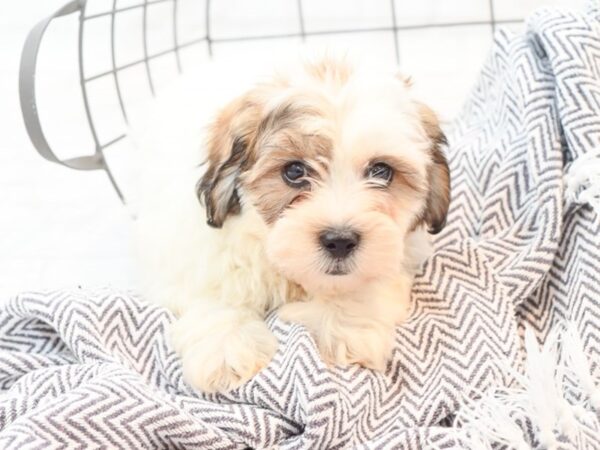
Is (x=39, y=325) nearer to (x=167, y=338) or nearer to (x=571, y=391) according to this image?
(x=167, y=338)

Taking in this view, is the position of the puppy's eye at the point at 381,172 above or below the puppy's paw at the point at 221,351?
above

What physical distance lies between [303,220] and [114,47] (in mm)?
1402

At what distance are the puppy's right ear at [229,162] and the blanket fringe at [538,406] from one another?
66cm

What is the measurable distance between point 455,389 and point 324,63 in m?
0.78

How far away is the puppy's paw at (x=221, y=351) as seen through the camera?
171 centimetres

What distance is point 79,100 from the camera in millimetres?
2875

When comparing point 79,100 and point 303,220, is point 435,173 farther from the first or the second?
point 79,100

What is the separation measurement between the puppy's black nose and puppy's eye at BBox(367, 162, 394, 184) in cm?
17

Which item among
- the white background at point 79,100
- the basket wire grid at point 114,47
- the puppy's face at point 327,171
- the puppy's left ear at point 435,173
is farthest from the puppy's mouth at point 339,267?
the basket wire grid at point 114,47

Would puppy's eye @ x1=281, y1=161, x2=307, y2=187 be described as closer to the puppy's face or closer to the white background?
the puppy's face

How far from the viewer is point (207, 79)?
222 centimetres

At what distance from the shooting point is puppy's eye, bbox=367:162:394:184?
170 centimetres

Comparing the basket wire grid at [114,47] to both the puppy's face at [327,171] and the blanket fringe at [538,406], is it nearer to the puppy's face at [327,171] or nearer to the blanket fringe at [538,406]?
the puppy's face at [327,171]

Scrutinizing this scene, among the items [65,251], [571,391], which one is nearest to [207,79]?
[65,251]
